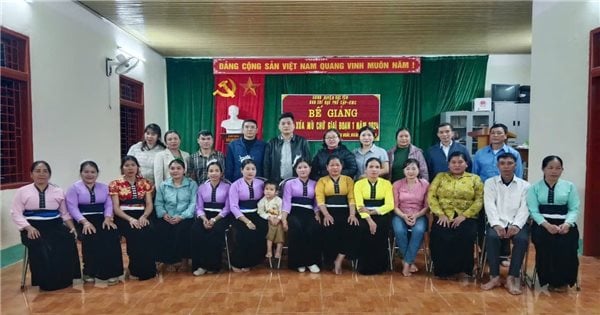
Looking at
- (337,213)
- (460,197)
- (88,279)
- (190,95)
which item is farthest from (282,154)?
(190,95)

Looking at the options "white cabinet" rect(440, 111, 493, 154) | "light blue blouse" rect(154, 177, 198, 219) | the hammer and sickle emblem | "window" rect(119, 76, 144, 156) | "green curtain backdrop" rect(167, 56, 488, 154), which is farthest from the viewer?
the hammer and sickle emblem

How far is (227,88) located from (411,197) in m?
5.06

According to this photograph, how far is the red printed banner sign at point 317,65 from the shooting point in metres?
7.39

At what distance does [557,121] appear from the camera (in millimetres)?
4305

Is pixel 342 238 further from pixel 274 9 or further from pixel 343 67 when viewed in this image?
pixel 343 67

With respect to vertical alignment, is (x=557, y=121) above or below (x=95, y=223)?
above

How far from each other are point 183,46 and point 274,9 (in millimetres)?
2570

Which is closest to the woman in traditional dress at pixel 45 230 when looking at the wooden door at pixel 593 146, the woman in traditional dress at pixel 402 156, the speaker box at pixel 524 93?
the woman in traditional dress at pixel 402 156

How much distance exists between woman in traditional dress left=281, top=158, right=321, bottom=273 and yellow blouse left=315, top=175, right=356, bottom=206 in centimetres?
8

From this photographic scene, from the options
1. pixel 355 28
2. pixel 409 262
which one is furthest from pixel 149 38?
pixel 409 262

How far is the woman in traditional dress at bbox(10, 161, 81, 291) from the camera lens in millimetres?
3217

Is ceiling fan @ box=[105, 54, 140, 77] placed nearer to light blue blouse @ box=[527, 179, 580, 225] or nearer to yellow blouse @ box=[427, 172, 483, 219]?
yellow blouse @ box=[427, 172, 483, 219]

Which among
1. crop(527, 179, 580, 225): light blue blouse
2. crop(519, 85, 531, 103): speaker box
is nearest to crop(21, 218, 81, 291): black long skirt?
crop(527, 179, 580, 225): light blue blouse

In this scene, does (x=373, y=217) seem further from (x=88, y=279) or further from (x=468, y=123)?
(x=468, y=123)
